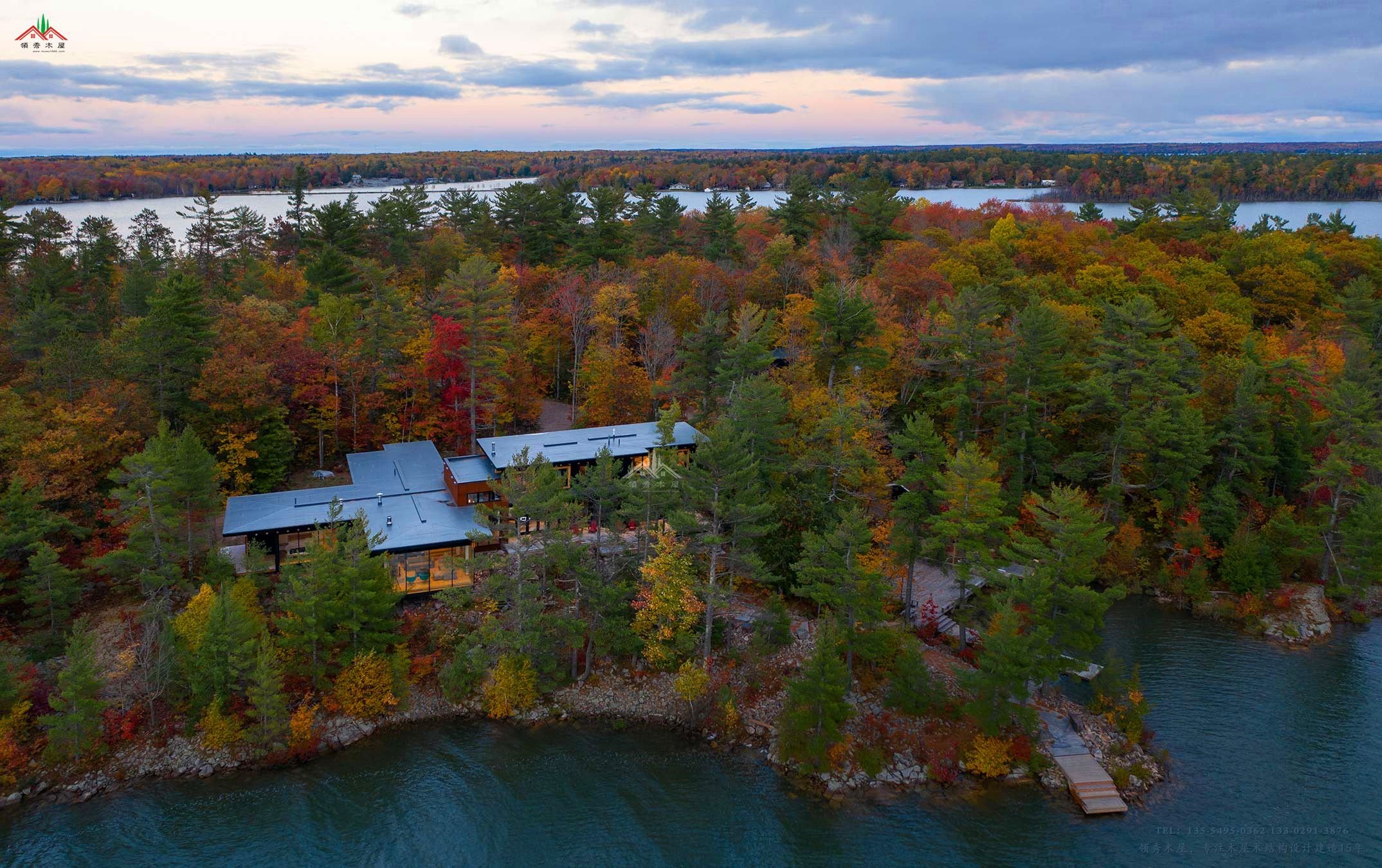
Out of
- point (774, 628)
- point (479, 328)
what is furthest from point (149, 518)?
point (774, 628)

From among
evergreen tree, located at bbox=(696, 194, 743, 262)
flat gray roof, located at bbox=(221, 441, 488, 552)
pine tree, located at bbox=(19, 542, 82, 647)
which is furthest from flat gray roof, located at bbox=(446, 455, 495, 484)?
evergreen tree, located at bbox=(696, 194, 743, 262)

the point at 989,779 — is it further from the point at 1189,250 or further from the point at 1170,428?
the point at 1189,250

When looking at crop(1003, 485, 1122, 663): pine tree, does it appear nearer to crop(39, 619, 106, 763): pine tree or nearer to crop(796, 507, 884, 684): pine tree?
crop(796, 507, 884, 684): pine tree

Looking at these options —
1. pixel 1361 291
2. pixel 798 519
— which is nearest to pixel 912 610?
pixel 798 519

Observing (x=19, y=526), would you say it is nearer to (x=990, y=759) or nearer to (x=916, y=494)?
(x=916, y=494)

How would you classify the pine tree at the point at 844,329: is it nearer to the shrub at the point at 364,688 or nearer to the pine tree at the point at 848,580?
the pine tree at the point at 848,580

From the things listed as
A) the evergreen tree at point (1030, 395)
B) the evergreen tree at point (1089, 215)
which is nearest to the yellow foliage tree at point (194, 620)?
the evergreen tree at point (1030, 395)
